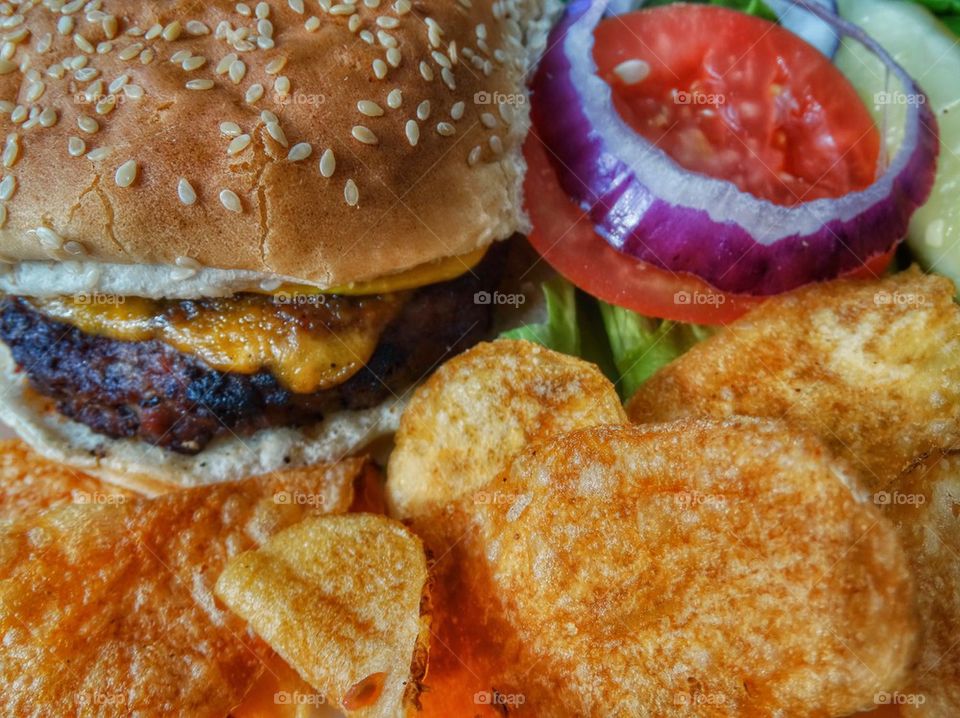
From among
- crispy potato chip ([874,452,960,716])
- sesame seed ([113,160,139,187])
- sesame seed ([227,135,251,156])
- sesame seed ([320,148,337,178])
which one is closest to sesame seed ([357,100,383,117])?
sesame seed ([320,148,337,178])

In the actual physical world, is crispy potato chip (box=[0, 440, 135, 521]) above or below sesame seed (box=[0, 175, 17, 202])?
below

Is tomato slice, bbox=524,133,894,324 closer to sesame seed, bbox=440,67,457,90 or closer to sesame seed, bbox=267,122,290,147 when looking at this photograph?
sesame seed, bbox=440,67,457,90

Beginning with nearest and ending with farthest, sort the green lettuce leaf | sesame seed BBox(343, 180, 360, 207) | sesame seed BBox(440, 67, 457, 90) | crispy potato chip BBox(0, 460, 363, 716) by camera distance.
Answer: crispy potato chip BBox(0, 460, 363, 716) → sesame seed BBox(343, 180, 360, 207) → sesame seed BBox(440, 67, 457, 90) → the green lettuce leaf

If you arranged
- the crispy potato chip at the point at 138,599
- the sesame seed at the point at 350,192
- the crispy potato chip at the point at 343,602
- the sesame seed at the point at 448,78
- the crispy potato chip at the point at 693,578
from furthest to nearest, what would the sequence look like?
the sesame seed at the point at 448,78 → the sesame seed at the point at 350,192 → the crispy potato chip at the point at 138,599 → the crispy potato chip at the point at 343,602 → the crispy potato chip at the point at 693,578

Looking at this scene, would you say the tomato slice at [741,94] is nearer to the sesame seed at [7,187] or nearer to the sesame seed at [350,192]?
the sesame seed at [350,192]

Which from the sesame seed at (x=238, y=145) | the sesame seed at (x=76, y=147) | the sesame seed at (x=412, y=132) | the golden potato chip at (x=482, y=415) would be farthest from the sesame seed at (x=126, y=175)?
the golden potato chip at (x=482, y=415)

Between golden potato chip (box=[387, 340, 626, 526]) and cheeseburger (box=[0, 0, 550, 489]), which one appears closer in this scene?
cheeseburger (box=[0, 0, 550, 489])

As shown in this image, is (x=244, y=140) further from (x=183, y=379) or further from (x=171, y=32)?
(x=183, y=379)

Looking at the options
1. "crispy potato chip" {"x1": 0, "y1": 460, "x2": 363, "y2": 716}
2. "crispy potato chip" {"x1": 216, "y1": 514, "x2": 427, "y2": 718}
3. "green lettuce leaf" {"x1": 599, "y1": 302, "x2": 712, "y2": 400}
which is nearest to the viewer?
"crispy potato chip" {"x1": 216, "y1": 514, "x2": 427, "y2": 718}
